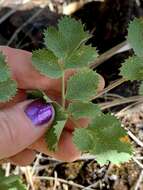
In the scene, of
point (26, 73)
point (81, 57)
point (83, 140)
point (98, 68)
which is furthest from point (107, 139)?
point (98, 68)

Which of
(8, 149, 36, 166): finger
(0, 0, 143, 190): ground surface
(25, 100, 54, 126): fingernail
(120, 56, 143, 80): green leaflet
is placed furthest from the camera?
(0, 0, 143, 190): ground surface

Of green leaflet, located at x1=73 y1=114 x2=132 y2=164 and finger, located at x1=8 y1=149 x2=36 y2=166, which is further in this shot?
finger, located at x1=8 y1=149 x2=36 y2=166

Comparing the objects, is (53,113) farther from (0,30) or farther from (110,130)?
(0,30)

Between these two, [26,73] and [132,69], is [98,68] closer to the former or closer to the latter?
[26,73]

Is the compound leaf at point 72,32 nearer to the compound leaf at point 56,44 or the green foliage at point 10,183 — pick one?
the compound leaf at point 56,44

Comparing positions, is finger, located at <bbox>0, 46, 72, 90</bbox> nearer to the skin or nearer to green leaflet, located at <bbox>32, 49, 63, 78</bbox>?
the skin

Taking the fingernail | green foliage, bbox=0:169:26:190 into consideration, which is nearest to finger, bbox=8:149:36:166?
green foliage, bbox=0:169:26:190

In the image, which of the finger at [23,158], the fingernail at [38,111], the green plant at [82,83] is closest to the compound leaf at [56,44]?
the green plant at [82,83]

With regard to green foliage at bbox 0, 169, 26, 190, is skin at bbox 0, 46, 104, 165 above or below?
above
